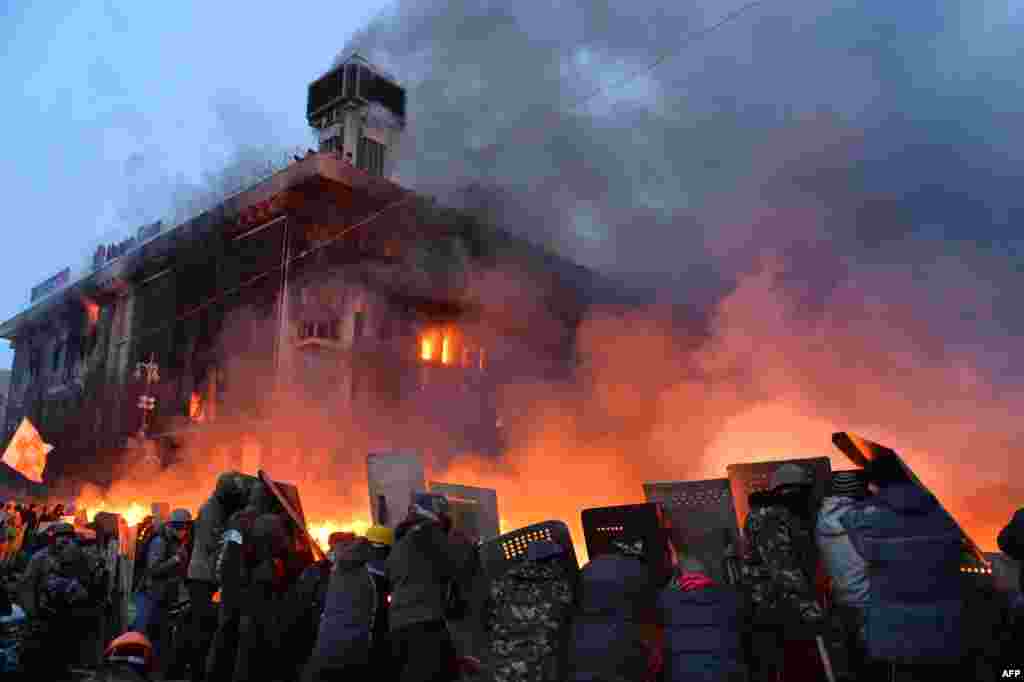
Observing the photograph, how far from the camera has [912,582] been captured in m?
3.79

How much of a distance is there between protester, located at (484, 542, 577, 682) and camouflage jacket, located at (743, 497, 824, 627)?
103cm

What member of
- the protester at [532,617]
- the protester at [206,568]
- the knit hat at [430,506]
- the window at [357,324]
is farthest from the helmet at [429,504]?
the window at [357,324]

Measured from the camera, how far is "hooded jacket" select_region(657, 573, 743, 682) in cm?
396

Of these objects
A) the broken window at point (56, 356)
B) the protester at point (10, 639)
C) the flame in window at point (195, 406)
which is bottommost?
the protester at point (10, 639)

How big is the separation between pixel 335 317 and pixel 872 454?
1670 centimetres

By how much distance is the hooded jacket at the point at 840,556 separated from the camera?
13.8 feet

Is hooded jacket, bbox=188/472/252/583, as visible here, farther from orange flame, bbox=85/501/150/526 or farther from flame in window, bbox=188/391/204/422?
flame in window, bbox=188/391/204/422

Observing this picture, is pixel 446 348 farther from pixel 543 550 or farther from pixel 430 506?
pixel 543 550

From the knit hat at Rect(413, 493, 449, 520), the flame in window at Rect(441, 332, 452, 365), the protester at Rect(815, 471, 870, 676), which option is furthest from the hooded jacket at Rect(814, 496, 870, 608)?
the flame in window at Rect(441, 332, 452, 365)

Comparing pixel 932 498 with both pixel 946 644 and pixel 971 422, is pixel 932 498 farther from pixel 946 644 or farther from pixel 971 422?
pixel 971 422

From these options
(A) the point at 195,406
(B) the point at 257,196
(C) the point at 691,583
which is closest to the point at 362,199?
(B) the point at 257,196

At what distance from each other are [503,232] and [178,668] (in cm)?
1571

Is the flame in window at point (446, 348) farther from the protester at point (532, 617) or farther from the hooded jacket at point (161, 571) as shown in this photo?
→ the protester at point (532, 617)

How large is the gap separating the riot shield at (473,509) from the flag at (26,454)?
12.1 metres
